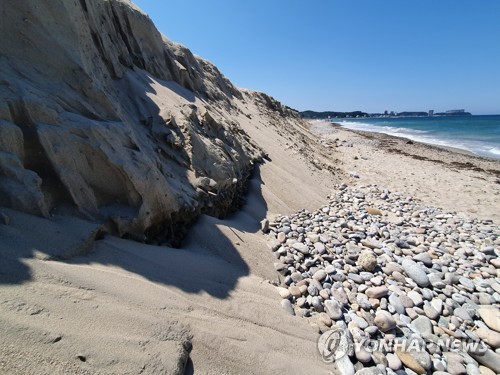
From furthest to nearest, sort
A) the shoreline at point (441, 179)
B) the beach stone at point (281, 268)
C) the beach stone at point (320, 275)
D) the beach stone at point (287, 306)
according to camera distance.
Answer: the shoreline at point (441, 179)
the beach stone at point (281, 268)
the beach stone at point (320, 275)
the beach stone at point (287, 306)

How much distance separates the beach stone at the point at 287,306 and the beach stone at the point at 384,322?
39.0 inches

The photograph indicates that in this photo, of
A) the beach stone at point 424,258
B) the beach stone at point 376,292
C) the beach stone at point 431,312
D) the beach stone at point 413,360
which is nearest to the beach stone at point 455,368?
the beach stone at point 413,360

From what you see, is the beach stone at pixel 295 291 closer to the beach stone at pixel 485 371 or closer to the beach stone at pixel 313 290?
the beach stone at pixel 313 290

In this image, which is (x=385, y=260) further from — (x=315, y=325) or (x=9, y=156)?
(x=9, y=156)

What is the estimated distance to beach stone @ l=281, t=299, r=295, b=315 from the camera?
123 inches

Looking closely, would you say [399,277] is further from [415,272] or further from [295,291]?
[295,291]

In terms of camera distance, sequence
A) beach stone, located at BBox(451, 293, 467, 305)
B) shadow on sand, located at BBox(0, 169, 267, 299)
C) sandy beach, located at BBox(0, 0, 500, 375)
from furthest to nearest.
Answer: beach stone, located at BBox(451, 293, 467, 305)
shadow on sand, located at BBox(0, 169, 267, 299)
sandy beach, located at BBox(0, 0, 500, 375)

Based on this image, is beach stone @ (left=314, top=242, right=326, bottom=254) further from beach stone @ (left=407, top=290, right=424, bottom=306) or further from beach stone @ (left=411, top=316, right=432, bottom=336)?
beach stone @ (left=411, top=316, right=432, bottom=336)

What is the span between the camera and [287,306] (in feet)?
10.4

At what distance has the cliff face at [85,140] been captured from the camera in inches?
96.3

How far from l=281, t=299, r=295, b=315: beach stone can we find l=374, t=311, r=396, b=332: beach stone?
3.25 feet

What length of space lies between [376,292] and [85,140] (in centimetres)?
402

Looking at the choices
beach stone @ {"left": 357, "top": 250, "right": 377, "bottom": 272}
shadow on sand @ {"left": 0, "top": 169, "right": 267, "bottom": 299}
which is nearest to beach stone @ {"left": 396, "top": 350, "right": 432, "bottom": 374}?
beach stone @ {"left": 357, "top": 250, "right": 377, "bottom": 272}

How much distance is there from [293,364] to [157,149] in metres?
3.54
